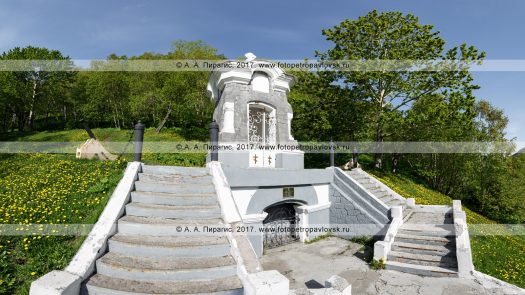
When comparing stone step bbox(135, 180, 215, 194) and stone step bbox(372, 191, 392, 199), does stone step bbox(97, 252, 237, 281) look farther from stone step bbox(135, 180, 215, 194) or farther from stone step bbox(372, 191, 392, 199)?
stone step bbox(372, 191, 392, 199)

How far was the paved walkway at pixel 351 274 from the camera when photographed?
6.63 m

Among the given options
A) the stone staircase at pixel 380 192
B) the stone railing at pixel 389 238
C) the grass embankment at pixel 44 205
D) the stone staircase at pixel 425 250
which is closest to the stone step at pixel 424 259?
the stone staircase at pixel 425 250

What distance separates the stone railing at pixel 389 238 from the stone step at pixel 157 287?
537 centimetres

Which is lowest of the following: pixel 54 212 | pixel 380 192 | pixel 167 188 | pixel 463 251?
pixel 463 251

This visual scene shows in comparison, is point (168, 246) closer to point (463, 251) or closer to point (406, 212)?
point (463, 251)

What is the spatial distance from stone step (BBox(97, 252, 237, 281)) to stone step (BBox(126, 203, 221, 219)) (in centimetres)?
109

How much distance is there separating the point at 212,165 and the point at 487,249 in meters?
10.9

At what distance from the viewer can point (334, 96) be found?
1708 centimetres

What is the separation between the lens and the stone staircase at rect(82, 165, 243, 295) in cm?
450

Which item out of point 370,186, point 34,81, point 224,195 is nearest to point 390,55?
point 370,186

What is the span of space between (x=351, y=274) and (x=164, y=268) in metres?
5.49

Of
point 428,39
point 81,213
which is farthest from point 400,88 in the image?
point 81,213

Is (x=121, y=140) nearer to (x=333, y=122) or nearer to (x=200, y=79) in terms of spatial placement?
(x=200, y=79)

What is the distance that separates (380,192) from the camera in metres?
12.3
